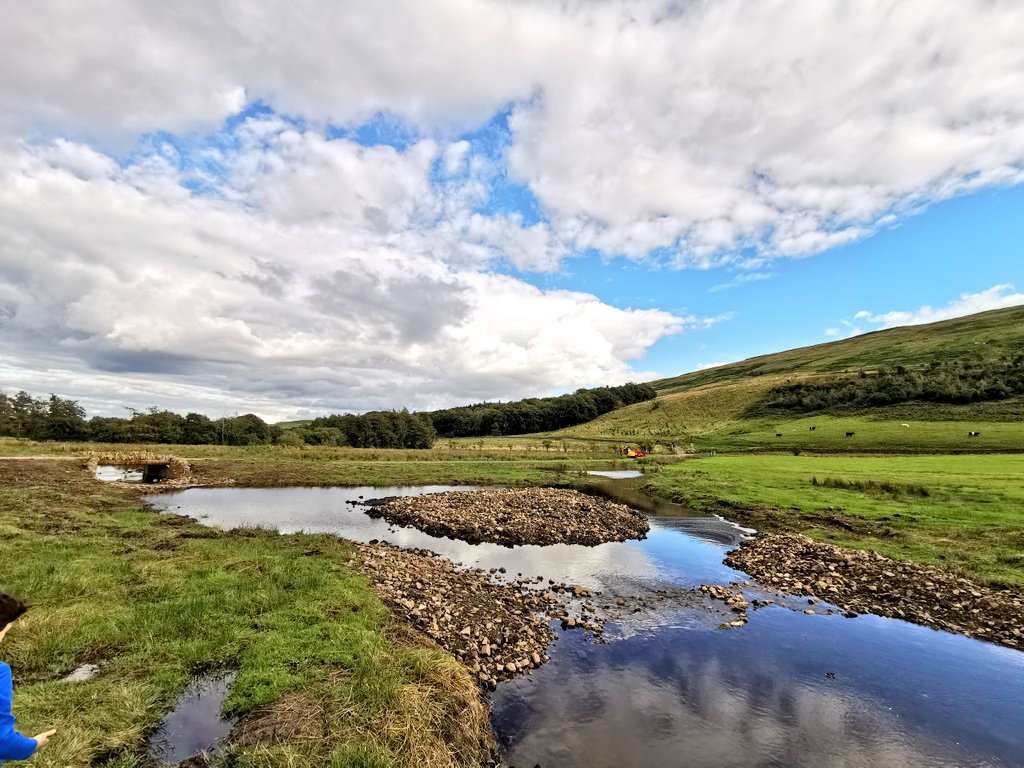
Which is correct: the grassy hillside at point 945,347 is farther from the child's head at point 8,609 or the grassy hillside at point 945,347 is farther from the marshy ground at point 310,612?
the child's head at point 8,609

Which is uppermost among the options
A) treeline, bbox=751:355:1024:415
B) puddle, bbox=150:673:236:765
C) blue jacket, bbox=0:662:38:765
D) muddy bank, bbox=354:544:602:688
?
treeline, bbox=751:355:1024:415

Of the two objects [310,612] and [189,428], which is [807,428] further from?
[189,428]

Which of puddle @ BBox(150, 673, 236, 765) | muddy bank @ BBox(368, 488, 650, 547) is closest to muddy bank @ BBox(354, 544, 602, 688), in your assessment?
puddle @ BBox(150, 673, 236, 765)

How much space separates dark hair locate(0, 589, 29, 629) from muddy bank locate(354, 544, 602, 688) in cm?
1106

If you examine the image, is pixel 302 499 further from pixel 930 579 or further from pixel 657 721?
pixel 930 579

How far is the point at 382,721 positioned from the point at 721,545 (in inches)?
1083

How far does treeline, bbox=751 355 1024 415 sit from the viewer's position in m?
103

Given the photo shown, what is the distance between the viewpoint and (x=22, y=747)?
4840mm

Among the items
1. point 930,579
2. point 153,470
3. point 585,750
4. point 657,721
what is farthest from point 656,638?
point 153,470

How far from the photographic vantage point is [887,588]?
72.4 ft

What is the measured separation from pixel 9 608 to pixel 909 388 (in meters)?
150

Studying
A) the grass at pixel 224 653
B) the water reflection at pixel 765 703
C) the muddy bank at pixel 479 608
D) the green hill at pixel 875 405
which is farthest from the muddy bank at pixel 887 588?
the green hill at pixel 875 405

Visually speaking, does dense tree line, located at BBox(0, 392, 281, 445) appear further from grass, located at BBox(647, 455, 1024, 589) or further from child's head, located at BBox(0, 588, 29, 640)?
child's head, located at BBox(0, 588, 29, 640)

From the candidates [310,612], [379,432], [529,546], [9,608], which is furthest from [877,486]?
[379,432]
